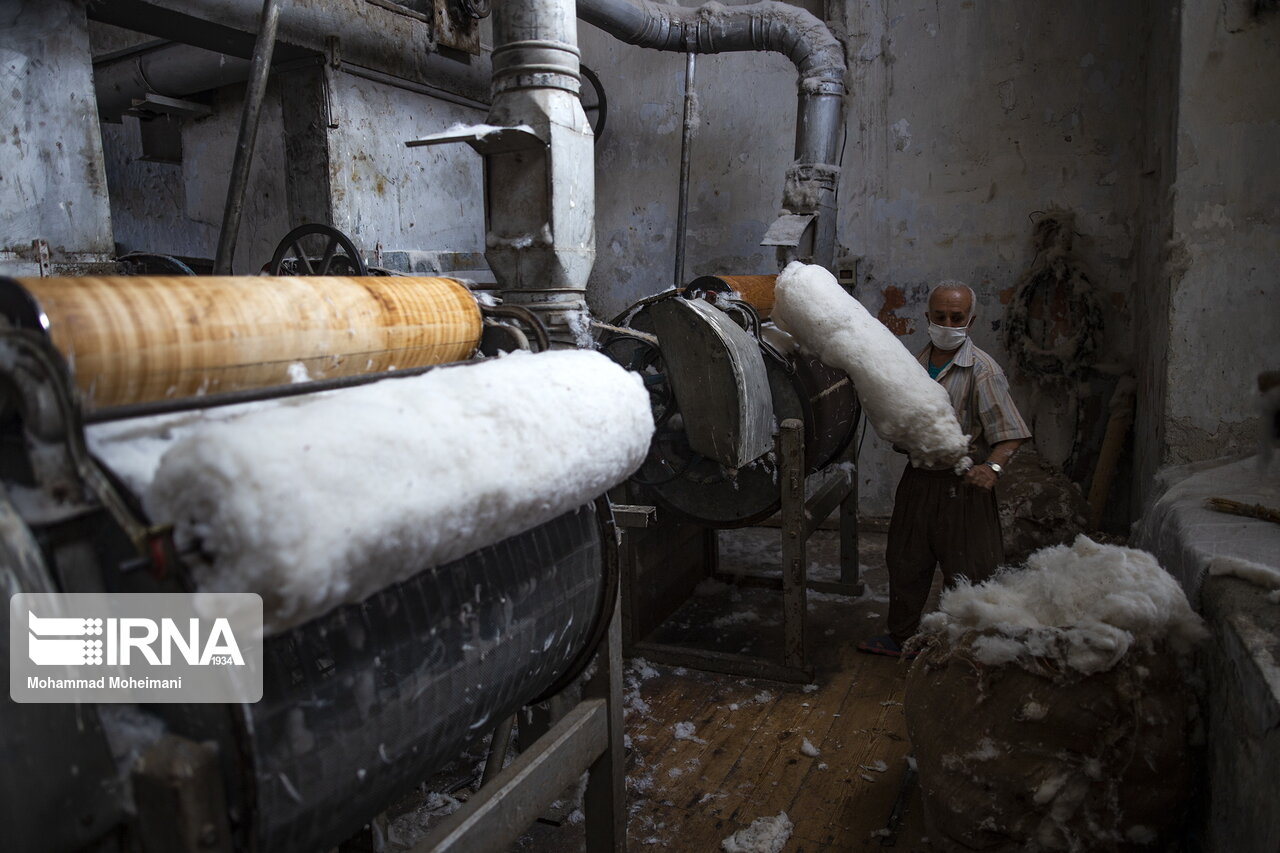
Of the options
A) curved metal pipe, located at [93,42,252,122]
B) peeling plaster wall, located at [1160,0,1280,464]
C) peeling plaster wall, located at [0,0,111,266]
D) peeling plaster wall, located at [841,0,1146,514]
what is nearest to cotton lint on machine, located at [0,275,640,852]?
peeling plaster wall, located at [0,0,111,266]

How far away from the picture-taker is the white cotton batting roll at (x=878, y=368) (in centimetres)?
295

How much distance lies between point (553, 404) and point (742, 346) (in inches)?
74.8

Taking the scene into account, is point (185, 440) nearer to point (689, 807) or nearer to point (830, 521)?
point (689, 807)

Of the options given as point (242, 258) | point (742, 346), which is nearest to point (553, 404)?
point (742, 346)

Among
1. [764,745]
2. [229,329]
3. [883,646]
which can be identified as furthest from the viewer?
[883,646]

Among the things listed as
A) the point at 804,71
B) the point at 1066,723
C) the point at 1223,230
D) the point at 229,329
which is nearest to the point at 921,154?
the point at 804,71

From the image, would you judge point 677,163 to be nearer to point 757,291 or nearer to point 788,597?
point 757,291

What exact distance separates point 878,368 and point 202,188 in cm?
480

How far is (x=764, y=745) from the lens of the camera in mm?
2908

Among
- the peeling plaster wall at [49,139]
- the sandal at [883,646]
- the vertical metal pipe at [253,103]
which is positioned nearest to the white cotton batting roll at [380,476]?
the vertical metal pipe at [253,103]

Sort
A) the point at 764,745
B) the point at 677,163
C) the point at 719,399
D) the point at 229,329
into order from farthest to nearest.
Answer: the point at 677,163
the point at 719,399
the point at 764,745
the point at 229,329

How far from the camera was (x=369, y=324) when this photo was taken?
1424 millimetres

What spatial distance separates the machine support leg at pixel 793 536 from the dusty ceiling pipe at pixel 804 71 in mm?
2017

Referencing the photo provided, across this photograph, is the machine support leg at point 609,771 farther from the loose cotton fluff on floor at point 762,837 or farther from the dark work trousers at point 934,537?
the dark work trousers at point 934,537
